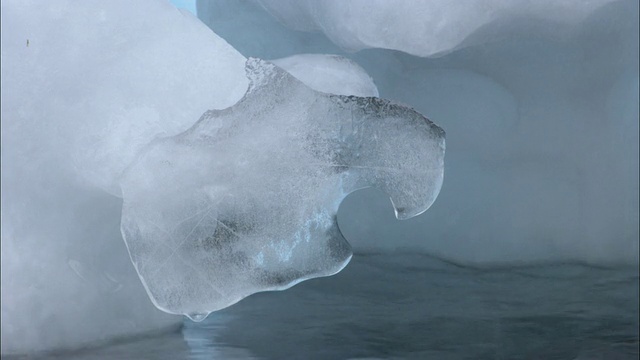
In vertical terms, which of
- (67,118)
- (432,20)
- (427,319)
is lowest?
(427,319)

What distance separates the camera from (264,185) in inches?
Result: 78.7

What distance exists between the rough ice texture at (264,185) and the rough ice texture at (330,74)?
0.30 metres

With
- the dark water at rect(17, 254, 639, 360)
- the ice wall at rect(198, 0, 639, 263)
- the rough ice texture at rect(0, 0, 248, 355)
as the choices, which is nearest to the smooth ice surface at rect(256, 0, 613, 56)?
the ice wall at rect(198, 0, 639, 263)

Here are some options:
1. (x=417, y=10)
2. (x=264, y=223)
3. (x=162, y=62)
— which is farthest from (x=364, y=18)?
(x=264, y=223)

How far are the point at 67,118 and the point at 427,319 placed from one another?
1081 mm

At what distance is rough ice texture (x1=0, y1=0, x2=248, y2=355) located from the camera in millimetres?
2119

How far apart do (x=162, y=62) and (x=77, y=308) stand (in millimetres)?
639

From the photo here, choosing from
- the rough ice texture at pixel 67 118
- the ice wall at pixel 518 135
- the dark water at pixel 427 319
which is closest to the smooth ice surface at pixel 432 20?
the ice wall at pixel 518 135

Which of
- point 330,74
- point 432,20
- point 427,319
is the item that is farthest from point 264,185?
point 432,20

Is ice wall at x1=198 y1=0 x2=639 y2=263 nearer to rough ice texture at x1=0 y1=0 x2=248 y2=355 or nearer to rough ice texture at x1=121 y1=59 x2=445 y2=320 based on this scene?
rough ice texture at x1=0 y1=0 x2=248 y2=355

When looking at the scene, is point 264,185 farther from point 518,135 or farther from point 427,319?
point 518,135

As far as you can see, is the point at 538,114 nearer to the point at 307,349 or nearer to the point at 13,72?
the point at 307,349

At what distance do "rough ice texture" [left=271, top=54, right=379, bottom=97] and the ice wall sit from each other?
0.69 m

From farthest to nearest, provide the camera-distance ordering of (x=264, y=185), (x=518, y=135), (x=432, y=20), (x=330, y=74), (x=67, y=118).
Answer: (x=518, y=135) < (x=432, y=20) < (x=330, y=74) < (x=67, y=118) < (x=264, y=185)
